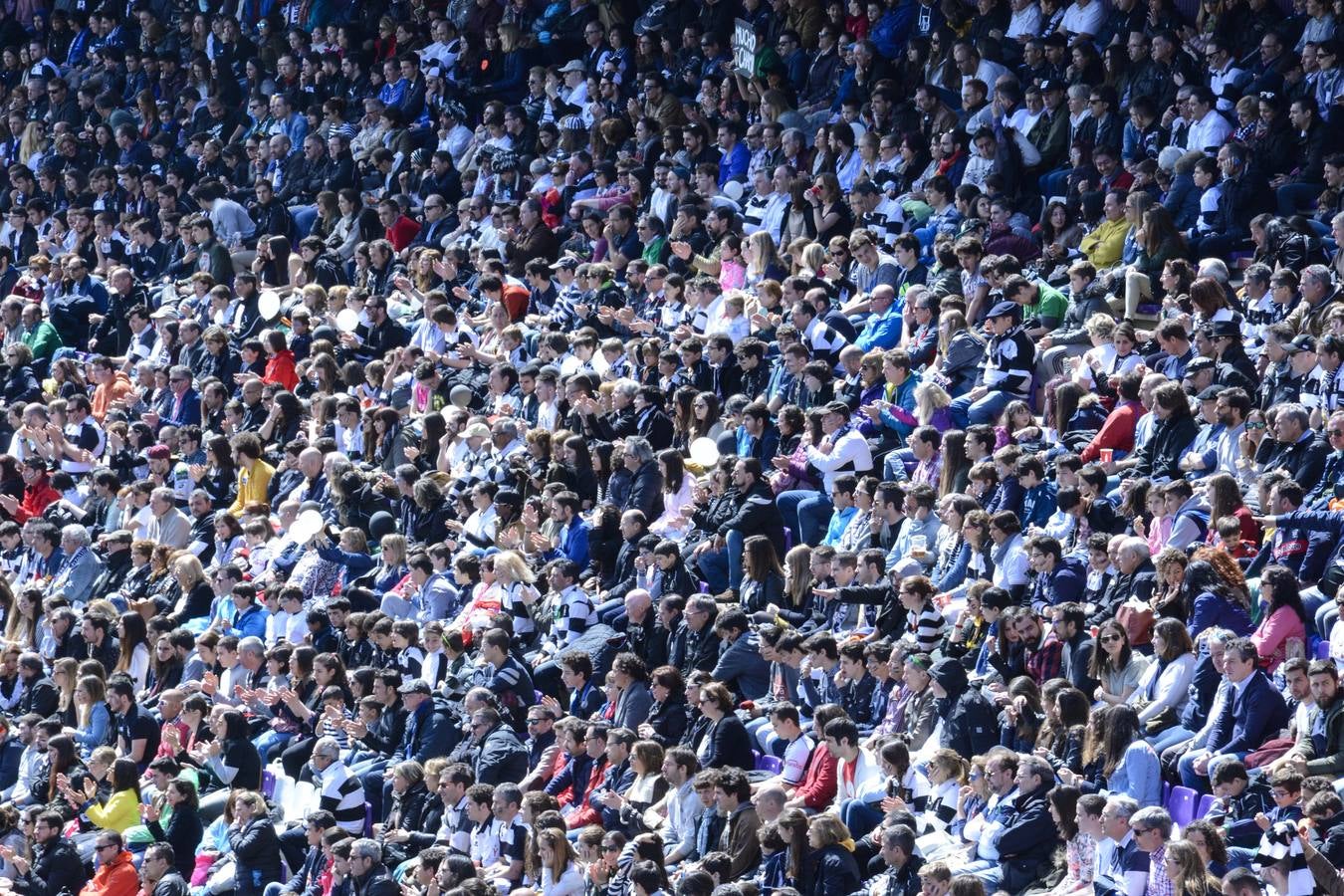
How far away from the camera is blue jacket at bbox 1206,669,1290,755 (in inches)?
475

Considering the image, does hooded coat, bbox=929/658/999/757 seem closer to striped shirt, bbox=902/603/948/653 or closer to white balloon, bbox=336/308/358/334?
striped shirt, bbox=902/603/948/653

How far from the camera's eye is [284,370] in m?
20.2

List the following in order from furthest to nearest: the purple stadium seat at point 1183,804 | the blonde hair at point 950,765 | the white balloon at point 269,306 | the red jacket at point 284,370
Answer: the white balloon at point 269,306 → the red jacket at point 284,370 → the blonde hair at point 950,765 → the purple stadium seat at point 1183,804

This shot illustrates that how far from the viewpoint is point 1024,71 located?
65.5 feet

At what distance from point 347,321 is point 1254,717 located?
10.2 meters

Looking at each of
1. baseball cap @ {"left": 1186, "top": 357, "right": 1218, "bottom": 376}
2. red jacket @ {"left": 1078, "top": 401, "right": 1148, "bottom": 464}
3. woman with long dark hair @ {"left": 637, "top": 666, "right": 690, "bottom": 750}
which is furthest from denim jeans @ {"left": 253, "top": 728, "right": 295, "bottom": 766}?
baseball cap @ {"left": 1186, "top": 357, "right": 1218, "bottom": 376}

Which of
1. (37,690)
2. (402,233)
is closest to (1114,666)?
(37,690)

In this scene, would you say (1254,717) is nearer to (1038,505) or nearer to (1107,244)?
(1038,505)

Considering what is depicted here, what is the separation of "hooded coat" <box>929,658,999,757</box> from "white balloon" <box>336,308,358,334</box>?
8.36 metres

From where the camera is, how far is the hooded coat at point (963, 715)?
13.0 meters

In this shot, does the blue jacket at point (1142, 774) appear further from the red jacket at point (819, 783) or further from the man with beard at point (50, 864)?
the man with beard at point (50, 864)

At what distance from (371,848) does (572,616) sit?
2.77 metres

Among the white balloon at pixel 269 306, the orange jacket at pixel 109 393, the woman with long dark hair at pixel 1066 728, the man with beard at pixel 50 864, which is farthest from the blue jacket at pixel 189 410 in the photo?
the woman with long dark hair at pixel 1066 728

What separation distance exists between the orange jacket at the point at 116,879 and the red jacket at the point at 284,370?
20.7 feet
